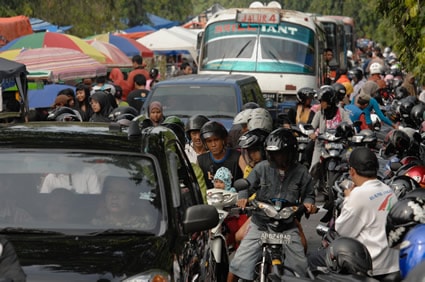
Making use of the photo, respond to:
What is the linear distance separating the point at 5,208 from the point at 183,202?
1113mm

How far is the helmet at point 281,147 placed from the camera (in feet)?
27.7

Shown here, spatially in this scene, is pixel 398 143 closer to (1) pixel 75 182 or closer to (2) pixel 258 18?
(1) pixel 75 182

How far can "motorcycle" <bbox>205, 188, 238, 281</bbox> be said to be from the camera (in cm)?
898

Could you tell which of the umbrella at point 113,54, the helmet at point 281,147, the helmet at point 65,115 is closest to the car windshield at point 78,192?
the helmet at point 281,147

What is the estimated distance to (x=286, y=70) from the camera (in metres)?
25.0

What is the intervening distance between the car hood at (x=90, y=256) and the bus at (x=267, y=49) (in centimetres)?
1831

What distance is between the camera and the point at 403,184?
9.58 metres

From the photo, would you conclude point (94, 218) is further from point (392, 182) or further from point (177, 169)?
point (392, 182)

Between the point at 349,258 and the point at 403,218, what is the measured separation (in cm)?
36

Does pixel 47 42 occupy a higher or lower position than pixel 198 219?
lower

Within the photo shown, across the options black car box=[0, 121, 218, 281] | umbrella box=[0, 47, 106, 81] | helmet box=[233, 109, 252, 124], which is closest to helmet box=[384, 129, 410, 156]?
helmet box=[233, 109, 252, 124]

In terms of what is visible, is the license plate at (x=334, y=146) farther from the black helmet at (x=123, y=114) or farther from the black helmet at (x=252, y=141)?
the black helmet at (x=252, y=141)

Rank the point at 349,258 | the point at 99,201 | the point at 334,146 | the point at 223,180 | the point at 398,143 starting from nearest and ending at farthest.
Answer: the point at 349,258 < the point at 99,201 < the point at 223,180 < the point at 398,143 < the point at 334,146

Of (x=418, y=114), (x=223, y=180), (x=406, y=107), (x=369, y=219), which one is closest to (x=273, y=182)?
(x=223, y=180)
